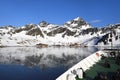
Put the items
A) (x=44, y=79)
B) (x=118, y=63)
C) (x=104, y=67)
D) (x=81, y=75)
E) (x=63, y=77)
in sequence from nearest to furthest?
(x=63, y=77) → (x=81, y=75) → (x=44, y=79) → (x=104, y=67) → (x=118, y=63)

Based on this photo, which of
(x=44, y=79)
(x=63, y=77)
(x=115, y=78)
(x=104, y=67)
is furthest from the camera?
(x=104, y=67)

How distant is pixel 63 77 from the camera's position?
29688 millimetres

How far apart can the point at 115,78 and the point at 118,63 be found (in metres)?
20.0

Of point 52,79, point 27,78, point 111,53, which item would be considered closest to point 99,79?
point 52,79

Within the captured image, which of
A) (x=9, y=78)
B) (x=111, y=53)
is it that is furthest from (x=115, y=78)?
(x=111, y=53)

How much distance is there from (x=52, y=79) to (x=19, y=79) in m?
6.25

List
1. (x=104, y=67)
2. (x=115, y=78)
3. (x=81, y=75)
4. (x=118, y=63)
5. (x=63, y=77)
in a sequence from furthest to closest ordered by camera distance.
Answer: (x=118, y=63) → (x=104, y=67) → (x=81, y=75) → (x=115, y=78) → (x=63, y=77)

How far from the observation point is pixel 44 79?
43.6 meters

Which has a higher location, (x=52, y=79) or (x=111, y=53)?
(x=111, y=53)

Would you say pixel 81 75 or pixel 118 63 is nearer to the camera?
pixel 81 75

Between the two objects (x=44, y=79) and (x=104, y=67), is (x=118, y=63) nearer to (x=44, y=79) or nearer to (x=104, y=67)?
(x=104, y=67)

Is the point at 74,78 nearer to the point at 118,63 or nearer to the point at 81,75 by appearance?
the point at 81,75

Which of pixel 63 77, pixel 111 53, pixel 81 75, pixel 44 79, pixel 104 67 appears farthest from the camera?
pixel 111 53

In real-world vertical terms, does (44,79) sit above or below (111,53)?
below
